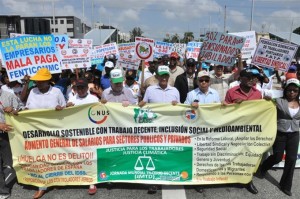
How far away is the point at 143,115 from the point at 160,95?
53 cm

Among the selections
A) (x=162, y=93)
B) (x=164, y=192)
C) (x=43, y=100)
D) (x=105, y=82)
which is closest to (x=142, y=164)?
(x=164, y=192)

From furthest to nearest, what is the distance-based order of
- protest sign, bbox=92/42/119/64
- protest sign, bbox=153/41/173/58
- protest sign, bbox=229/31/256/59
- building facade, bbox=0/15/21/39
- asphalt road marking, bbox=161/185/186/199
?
building facade, bbox=0/15/21/39 → protest sign, bbox=153/41/173/58 → protest sign, bbox=92/42/119/64 → protest sign, bbox=229/31/256/59 → asphalt road marking, bbox=161/185/186/199

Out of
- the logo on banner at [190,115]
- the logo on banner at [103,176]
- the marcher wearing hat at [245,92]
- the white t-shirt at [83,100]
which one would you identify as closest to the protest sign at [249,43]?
the marcher wearing hat at [245,92]

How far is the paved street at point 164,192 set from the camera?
172 inches

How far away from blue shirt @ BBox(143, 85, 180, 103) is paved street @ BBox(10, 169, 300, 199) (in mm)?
1346

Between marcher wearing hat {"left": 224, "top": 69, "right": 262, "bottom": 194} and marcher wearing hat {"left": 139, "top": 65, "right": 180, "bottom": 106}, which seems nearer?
marcher wearing hat {"left": 224, "top": 69, "right": 262, "bottom": 194}

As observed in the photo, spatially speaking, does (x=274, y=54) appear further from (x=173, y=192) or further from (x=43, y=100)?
(x=43, y=100)

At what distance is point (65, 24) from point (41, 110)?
107m

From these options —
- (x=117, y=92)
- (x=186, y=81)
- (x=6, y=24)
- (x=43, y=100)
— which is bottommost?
(x=43, y=100)

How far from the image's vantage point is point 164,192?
177 inches

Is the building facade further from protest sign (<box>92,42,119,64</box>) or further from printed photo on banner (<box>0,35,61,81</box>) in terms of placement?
printed photo on banner (<box>0,35,61,81</box>)

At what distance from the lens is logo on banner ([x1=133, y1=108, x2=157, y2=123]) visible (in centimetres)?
451

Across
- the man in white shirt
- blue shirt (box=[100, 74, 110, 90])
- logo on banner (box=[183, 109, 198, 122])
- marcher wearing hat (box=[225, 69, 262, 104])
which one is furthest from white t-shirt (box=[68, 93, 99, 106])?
marcher wearing hat (box=[225, 69, 262, 104])

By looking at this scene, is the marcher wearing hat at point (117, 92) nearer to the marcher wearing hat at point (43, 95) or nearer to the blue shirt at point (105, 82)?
the marcher wearing hat at point (43, 95)
